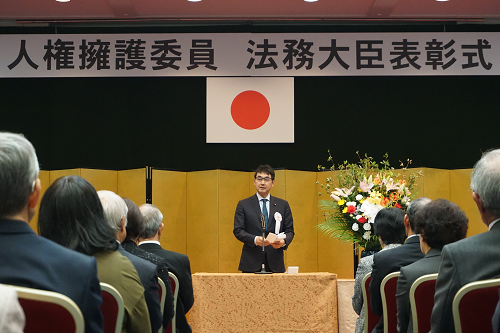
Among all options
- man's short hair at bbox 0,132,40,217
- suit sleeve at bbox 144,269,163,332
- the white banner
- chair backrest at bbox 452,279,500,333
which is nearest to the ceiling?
the white banner

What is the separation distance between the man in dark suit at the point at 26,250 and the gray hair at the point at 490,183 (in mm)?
1173

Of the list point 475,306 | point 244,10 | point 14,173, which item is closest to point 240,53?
point 244,10

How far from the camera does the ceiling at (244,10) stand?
689cm

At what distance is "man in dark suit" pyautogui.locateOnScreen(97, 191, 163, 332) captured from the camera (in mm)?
2252

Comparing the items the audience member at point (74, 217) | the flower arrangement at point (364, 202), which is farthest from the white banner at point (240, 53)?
the audience member at point (74, 217)

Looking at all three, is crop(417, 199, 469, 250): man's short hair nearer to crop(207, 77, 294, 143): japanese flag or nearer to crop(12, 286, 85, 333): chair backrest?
crop(12, 286, 85, 333): chair backrest

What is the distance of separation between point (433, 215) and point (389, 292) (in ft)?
1.55

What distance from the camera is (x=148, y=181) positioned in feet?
23.3

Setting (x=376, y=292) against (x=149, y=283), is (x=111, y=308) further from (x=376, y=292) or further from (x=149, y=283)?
(x=376, y=292)

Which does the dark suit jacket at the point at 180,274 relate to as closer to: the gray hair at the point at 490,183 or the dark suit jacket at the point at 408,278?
the dark suit jacket at the point at 408,278

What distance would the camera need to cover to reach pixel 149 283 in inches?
88.7

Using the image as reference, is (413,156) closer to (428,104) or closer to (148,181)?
(428,104)

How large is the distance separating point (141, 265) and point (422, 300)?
112 cm

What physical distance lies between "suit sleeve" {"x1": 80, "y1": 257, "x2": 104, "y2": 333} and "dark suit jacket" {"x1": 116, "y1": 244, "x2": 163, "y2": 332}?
2.68 feet
